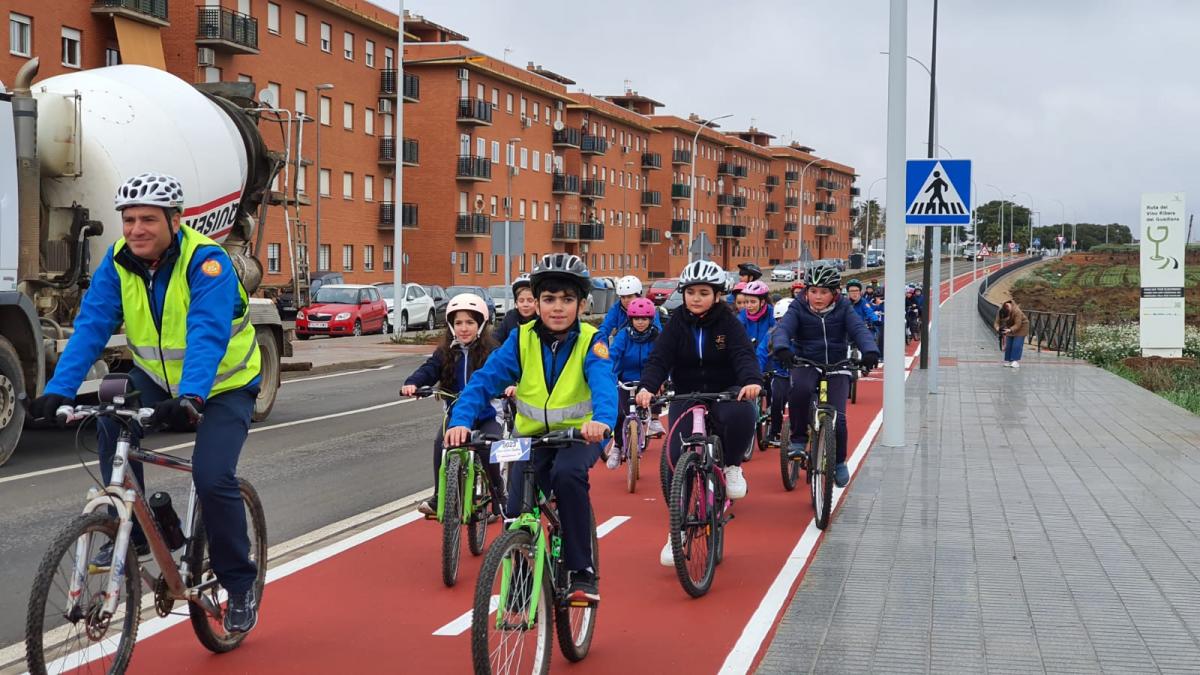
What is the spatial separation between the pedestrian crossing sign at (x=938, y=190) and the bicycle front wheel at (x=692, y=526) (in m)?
9.16

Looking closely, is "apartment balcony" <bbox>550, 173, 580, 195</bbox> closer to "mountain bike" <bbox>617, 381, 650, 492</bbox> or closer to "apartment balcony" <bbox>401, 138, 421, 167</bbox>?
"apartment balcony" <bbox>401, 138, 421, 167</bbox>

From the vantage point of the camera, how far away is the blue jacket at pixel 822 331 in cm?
974

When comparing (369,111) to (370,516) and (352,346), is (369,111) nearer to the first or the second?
(352,346)

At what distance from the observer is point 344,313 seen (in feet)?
118

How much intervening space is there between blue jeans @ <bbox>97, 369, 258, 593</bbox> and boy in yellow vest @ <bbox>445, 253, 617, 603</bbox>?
33.9 inches

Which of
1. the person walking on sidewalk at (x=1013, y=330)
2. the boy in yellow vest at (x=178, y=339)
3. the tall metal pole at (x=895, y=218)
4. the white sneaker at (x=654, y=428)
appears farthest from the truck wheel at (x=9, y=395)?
the person walking on sidewalk at (x=1013, y=330)

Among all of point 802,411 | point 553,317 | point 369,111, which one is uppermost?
point 369,111

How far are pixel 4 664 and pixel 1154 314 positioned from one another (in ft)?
85.7

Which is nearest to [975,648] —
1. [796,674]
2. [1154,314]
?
[796,674]

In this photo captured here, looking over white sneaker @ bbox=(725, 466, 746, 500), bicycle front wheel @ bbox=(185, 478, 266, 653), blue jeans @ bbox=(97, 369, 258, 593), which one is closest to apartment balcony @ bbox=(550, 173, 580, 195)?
white sneaker @ bbox=(725, 466, 746, 500)

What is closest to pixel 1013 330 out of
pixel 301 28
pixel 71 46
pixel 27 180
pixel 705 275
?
pixel 27 180

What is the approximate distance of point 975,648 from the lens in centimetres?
578

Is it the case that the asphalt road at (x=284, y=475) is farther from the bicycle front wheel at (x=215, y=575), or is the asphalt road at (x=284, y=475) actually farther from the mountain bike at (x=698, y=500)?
the mountain bike at (x=698, y=500)

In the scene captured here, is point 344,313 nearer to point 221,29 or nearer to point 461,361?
point 221,29
